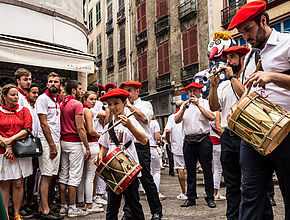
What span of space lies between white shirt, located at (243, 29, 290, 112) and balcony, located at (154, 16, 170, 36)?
19885 mm

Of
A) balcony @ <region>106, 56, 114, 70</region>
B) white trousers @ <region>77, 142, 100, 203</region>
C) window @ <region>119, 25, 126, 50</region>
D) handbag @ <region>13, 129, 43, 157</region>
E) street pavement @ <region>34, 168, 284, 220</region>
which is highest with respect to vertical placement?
window @ <region>119, 25, 126, 50</region>

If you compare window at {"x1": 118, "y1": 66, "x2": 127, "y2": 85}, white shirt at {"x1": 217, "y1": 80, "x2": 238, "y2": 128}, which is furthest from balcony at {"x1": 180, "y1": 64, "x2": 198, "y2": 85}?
white shirt at {"x1": 217, "y1": 80, "x2": 238, "y2": 128}

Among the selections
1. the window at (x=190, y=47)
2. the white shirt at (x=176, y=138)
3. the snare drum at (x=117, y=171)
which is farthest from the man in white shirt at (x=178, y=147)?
the window at (x=190, y=47)

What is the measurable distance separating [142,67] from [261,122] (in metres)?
23.4

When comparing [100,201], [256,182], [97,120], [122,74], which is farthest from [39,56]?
[122,74]

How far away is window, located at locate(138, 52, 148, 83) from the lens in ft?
83.1

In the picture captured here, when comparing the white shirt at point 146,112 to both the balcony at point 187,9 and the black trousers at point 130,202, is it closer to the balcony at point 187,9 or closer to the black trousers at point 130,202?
the black trousers at point 130,202

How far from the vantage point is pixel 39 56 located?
790cm

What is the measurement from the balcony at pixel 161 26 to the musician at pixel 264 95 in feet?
65.1

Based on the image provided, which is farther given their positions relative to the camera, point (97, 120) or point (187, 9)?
point (187, 9)

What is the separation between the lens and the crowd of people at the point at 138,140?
285 cm

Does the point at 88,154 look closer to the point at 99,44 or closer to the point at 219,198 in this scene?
the point at 219,198

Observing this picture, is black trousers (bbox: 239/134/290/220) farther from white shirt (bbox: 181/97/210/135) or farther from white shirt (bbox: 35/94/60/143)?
white shirt (bbox: 35/94/60/143)

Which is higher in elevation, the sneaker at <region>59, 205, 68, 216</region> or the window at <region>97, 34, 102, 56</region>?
the window at <region>97, 34, 102, 56</region>
